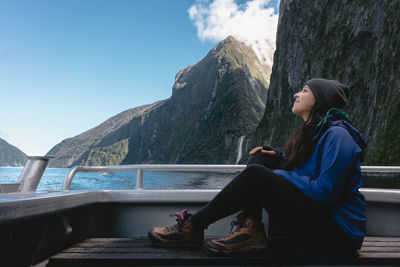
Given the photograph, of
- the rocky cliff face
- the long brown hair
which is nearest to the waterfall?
the rocky cliff face

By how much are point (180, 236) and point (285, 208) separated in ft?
2.09

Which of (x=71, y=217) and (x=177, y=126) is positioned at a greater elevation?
(x=177, y=126)

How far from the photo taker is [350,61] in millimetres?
35469

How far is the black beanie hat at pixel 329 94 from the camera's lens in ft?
5.94

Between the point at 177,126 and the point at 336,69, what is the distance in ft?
360

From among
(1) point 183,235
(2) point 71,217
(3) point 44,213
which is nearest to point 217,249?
(1) point 183,235

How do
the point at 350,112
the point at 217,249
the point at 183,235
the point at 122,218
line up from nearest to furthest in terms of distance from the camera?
the point at 217,249 → the point at 183,235 → the point at 122,218 → the point at 350,112

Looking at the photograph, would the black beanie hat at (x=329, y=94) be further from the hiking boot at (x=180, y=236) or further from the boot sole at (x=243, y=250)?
the hiking boot at (x=180, y=236)

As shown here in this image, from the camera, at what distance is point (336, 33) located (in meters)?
40.0

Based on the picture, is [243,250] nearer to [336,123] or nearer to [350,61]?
[336,123]

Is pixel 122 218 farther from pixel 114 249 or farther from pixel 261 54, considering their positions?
pixel 261 54

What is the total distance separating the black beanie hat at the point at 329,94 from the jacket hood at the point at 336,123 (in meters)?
0.09

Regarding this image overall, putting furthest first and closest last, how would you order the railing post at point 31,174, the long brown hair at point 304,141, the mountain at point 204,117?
1. the mountain at point 204,117
2. the railing post at point 31,174
3. the long brown hair at point 304,141

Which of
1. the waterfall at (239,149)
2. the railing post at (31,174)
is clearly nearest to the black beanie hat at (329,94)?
the railing post at (31,174)
